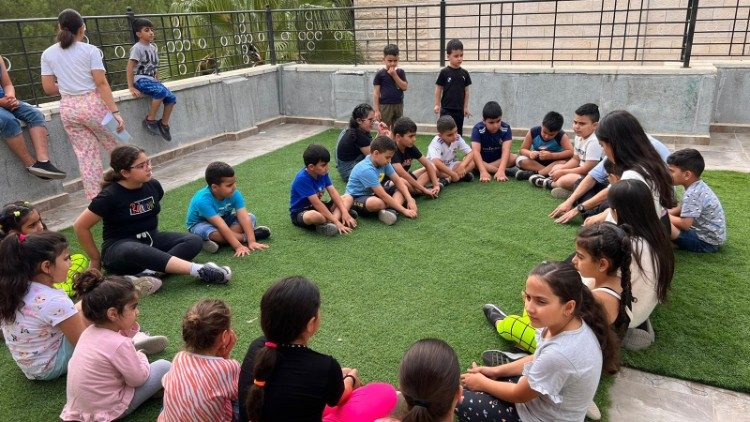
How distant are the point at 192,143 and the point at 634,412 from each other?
6899mm

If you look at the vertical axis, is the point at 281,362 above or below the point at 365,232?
above

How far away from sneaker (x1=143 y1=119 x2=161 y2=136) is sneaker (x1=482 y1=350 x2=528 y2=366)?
19.0 feet

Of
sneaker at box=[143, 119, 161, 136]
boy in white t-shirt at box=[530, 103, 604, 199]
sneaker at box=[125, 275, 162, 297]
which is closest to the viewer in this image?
sneaker at box=[125, 275, 162, 297]

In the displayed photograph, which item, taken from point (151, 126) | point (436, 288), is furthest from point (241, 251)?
point (151, 126)

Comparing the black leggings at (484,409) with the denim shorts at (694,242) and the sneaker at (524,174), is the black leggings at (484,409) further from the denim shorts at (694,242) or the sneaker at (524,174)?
the sneaker at (524,174)

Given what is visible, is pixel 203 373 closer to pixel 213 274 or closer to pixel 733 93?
pixel 213 274

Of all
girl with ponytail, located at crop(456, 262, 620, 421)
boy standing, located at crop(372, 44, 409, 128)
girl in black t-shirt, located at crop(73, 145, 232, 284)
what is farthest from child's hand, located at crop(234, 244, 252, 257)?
boy standing, located at crop(372, 44, 409, 128)

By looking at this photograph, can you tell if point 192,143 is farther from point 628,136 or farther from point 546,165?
point 628,136

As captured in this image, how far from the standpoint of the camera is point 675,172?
3.93 m

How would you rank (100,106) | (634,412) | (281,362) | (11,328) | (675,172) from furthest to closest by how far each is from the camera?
(100,106) → (675,172) → (11,328) → (634,412) → (281,362)

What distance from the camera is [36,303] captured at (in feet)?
8.84

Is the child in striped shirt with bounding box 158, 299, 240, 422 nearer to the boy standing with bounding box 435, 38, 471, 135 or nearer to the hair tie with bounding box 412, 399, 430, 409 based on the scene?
the hair tie with bounding box 412, 399, 430, 409

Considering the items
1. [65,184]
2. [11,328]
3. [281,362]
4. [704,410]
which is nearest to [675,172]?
[704,410]

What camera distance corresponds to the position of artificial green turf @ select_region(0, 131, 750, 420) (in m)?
2.91
